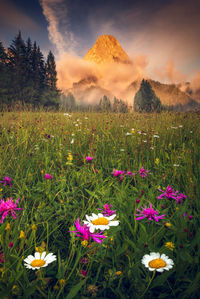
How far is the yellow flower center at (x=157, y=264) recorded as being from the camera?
0.74 metres

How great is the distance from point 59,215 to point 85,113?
13.9ft

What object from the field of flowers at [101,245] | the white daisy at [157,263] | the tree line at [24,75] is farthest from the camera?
the tree line at [24,75]

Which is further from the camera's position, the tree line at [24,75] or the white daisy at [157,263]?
the tree line at [24,75]

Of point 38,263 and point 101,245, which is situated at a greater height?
Answer: point 38,263

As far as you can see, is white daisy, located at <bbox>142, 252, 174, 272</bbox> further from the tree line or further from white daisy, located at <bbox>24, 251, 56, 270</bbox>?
the tree line

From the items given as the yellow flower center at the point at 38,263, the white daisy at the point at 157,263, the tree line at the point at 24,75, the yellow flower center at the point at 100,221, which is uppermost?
the tree line at the point at 24,75

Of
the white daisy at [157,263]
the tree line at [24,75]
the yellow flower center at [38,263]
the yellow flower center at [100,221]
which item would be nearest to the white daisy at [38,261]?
the yellow flower center at [38,263]

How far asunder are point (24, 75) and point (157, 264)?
103 feet

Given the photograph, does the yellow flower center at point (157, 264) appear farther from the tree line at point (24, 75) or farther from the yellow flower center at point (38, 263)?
the tree line at point (24, 75)

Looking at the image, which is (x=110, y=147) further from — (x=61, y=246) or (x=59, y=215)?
(x=61, y=246)

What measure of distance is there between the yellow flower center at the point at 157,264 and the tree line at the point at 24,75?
2667cm

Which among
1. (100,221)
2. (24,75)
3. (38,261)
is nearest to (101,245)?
(100,221)

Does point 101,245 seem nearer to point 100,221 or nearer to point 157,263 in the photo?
point 100,221

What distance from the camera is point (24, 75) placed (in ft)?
91.0
